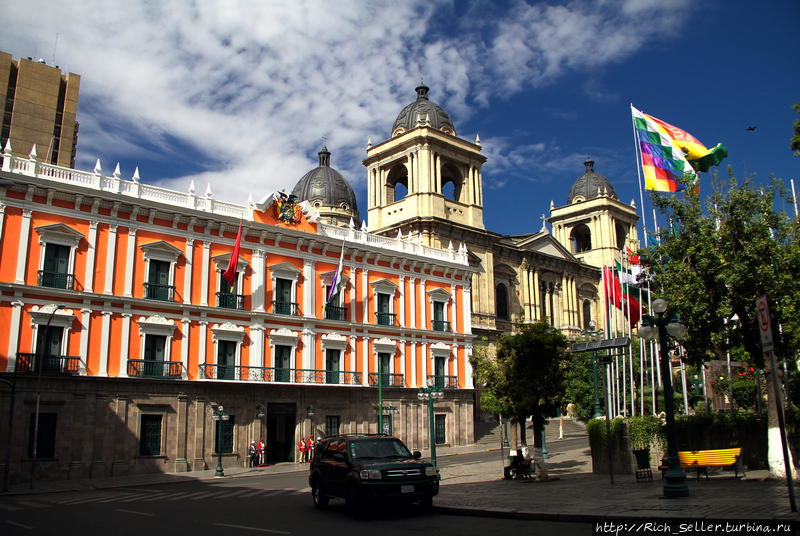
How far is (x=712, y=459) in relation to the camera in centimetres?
1731

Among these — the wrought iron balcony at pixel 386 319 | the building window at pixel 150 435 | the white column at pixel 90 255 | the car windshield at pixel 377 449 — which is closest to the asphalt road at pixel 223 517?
the car windshield at pixel 377 449

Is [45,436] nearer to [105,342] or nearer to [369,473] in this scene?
[105,342]

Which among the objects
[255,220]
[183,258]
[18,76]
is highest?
[18,76]

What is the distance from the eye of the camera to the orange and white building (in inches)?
1103

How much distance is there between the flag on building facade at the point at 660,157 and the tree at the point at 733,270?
162 inches

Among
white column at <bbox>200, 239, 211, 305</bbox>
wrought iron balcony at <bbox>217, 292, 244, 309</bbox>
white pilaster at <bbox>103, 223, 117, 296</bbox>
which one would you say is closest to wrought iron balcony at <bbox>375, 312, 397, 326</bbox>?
wrought iron balcony at <bbox>217, 292, 244, 309</bbox>

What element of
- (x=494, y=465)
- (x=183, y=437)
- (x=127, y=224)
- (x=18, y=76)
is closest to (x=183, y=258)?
(x=127, y=224)

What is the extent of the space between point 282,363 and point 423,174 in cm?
2309

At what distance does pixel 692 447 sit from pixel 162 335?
22612 mm

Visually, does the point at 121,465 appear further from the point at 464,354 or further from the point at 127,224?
the point at 464,354

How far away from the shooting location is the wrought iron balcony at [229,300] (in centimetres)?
3356

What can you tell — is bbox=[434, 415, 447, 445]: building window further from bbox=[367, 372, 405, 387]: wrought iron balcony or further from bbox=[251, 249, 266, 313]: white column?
bbox=[251, 249, 266, 313]: white column

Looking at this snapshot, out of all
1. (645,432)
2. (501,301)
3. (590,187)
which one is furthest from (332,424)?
(590,187)

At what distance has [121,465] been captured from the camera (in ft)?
94.8
